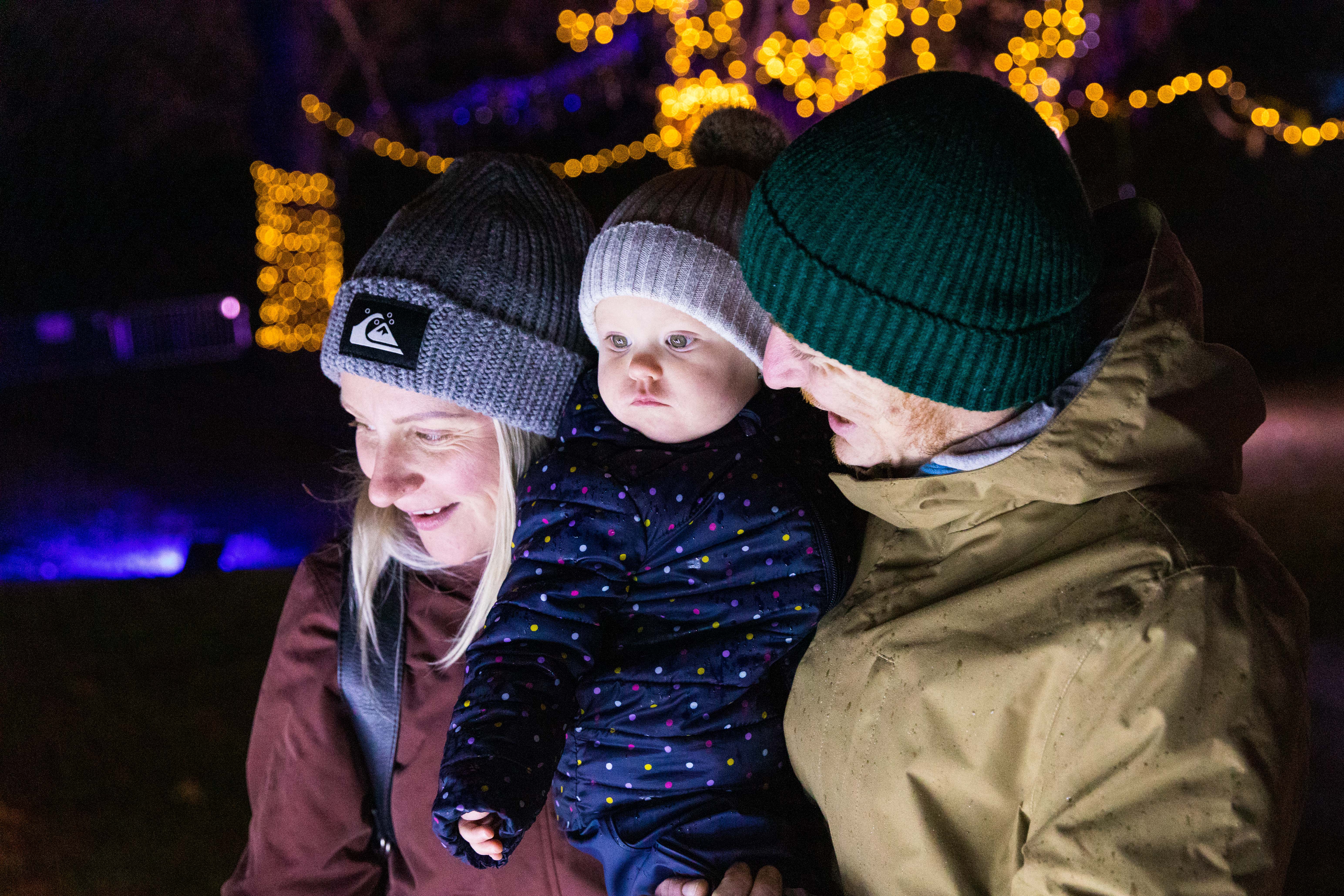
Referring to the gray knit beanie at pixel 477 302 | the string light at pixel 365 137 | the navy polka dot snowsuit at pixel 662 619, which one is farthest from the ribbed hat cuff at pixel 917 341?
the string light at pixel 365 137

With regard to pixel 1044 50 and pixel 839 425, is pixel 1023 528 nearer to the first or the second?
pixel 839 425

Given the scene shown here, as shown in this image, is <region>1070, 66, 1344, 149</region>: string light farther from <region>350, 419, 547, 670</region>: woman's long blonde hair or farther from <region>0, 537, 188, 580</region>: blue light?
<region>0, 537, 188, 580</region>: blue light

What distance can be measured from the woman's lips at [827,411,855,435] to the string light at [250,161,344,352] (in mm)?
6094

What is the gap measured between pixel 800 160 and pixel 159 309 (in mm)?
7560

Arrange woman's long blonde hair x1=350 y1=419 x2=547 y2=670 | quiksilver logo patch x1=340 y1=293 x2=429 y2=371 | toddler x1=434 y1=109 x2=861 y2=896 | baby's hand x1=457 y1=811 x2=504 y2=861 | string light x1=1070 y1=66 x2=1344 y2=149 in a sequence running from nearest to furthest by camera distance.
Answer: baby's hand x1=457 y1=811 x2=504 y2=861 → toddler x1=434 y1=109 x2=861 y2=896 → quiksilver logo patch x1=340 y1=293 x2=429 y2=371 → woman's long blonde hair x1=350 y1=419 x2=547 y2=670 → string light x1=1070 y1=66 x2=1344 y2=149

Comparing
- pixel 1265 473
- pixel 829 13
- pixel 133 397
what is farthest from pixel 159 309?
pixel 1265 473

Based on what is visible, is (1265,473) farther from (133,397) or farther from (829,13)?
(133,397)

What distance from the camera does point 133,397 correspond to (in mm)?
7211

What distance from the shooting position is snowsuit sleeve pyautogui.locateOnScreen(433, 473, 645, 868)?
Answer: 1.43 m

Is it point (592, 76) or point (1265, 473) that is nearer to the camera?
point (1265, 473)

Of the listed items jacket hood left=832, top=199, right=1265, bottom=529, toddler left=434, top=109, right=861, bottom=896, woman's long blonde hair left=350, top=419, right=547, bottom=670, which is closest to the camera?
jacket hood left=832, top=199, right=1265, bottom=529

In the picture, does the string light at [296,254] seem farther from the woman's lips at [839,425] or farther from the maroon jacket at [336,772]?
the woman's lips at [839,425]

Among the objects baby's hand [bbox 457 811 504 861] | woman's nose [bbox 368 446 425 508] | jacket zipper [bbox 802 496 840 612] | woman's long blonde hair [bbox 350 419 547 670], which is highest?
jacket zipper [bbox 802 496 840 612]

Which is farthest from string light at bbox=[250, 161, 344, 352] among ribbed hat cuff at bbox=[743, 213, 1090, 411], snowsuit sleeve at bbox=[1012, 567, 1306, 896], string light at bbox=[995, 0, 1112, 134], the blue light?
snowsuit sleeve at bbox=[1012, 567, 1306, 896]
